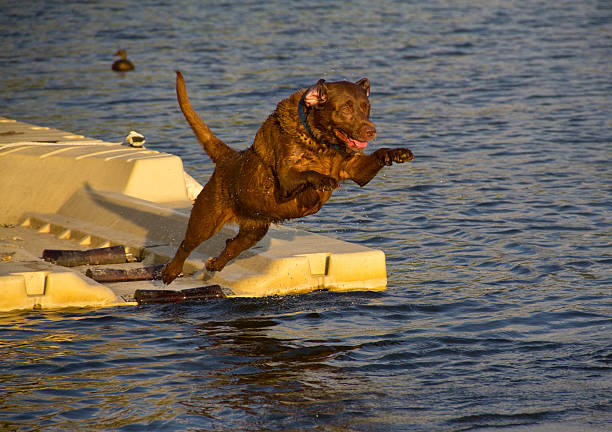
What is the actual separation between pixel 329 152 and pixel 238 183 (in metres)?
0.91

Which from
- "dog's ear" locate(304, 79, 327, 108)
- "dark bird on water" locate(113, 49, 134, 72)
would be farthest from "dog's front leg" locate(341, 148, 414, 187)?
"dark bird on water" locate(113, 49, 134, 72)

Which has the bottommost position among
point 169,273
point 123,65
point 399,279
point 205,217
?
point 399,279

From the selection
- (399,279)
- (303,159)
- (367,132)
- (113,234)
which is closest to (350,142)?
(367,132)

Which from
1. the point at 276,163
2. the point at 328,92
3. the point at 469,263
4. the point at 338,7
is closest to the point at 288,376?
the point at 276,163

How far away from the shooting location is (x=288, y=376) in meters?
8.08

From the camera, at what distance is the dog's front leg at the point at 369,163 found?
7.84m

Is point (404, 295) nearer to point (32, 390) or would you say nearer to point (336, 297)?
point (336, 297)

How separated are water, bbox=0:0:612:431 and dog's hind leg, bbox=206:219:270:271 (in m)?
0.46

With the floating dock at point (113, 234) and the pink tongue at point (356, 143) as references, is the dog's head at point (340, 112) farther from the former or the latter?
the floating dock at point (113, 234)

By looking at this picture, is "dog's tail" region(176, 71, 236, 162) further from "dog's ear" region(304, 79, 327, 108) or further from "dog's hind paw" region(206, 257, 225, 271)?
"dog's ear" region(304, 79, 327, 108)

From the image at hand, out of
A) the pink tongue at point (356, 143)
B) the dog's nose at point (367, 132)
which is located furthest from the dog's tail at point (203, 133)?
the dog's nose at point (367, 132)

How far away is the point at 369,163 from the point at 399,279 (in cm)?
294

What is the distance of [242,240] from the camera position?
9.61m

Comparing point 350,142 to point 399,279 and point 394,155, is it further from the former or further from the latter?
point 399,279
